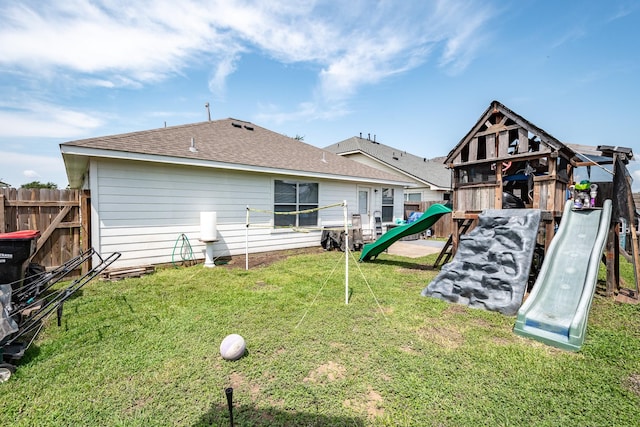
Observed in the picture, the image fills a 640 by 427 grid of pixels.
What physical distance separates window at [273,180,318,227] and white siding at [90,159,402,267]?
283 mm

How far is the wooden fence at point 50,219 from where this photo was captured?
555cm

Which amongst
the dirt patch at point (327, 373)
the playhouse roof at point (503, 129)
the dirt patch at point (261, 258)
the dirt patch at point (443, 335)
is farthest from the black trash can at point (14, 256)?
the playhouse roof at point (503, 129)

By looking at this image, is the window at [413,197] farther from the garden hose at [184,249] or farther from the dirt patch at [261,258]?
the garden hose at [184,249]

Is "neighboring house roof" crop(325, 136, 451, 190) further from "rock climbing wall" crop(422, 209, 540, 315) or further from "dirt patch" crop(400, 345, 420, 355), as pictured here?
"dirt patch" crop(400, 345, 420, 355)

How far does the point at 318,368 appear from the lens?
285 centimetres

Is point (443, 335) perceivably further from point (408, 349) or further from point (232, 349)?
point (232, 349)

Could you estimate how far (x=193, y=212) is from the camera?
302 inches

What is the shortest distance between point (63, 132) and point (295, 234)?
12.9m

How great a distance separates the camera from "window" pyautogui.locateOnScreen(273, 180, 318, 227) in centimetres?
950

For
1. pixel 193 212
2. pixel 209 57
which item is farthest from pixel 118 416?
pixel 209 57

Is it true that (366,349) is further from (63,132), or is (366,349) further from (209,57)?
(63,132)

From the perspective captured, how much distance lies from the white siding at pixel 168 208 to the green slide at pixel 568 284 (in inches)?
229

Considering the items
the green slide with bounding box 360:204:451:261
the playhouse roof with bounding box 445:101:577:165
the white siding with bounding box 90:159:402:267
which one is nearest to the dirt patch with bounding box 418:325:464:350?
the green slide with bounding box 360:204:451:261

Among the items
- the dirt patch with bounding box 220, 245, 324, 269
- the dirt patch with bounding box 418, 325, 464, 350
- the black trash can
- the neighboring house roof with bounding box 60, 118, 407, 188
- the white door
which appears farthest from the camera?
the white door
